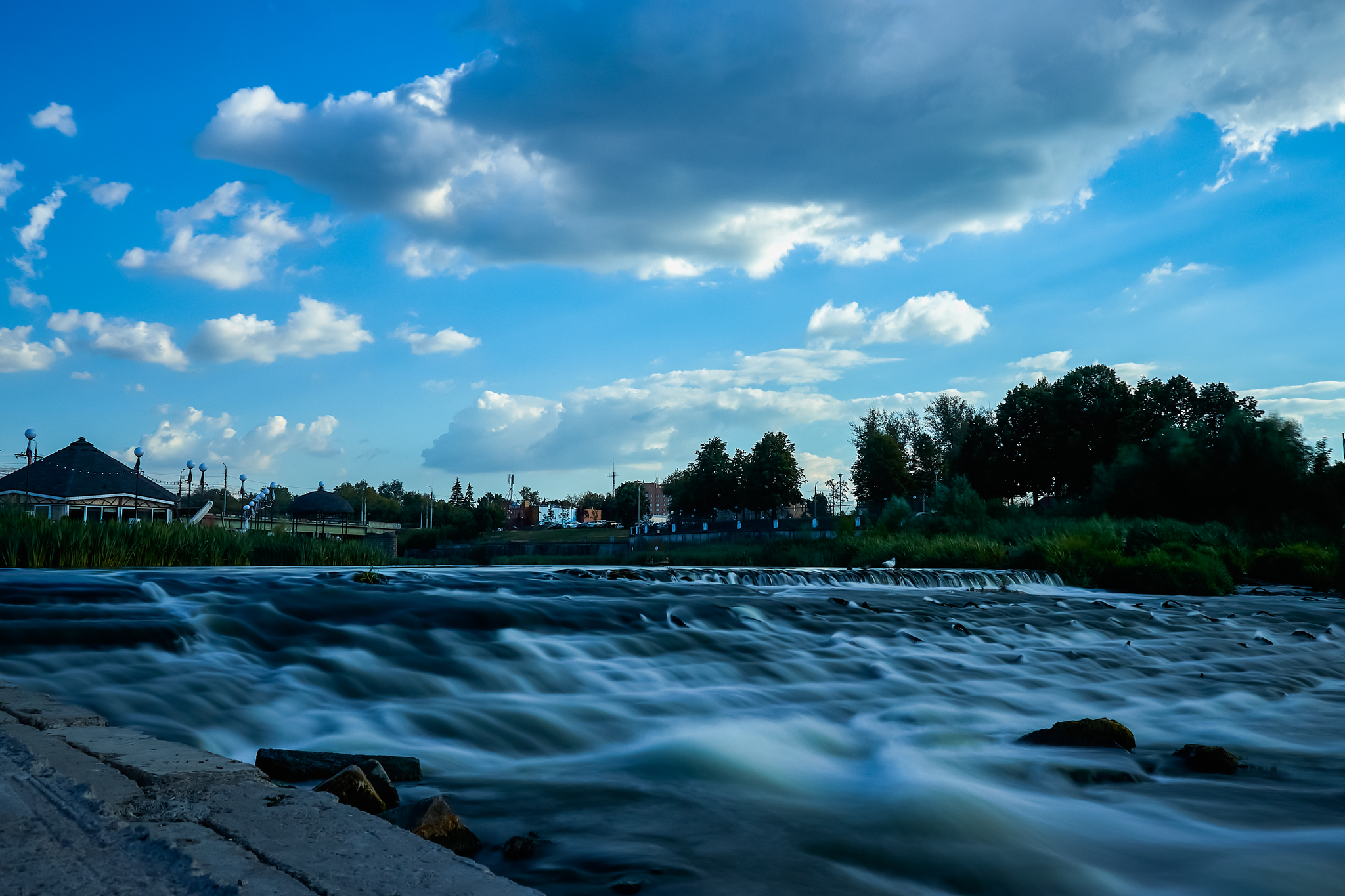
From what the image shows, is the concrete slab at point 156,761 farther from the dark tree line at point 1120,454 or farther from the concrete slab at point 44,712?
the dark tree line at point 1120,454

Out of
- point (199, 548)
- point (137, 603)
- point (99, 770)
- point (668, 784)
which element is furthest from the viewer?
point (199, 548)

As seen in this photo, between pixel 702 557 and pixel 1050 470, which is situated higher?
pixel 1050 470

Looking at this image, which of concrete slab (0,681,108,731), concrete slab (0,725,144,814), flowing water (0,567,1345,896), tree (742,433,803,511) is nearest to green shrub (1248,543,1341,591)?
flowing water (0,567,1345,896)

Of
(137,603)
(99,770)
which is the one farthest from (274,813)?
(137,603)

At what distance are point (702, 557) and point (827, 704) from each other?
94.4 feet

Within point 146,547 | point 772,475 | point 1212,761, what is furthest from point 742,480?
point 1212,761

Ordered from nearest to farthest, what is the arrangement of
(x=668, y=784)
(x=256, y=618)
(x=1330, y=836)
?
(x=1330, y=836), (x=668, y=784), (x=256, y=618)

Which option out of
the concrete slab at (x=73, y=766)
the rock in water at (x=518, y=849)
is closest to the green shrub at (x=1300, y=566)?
the rock in water at (x=518, y=849)

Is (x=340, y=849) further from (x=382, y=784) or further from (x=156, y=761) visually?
(x=382, y=784)

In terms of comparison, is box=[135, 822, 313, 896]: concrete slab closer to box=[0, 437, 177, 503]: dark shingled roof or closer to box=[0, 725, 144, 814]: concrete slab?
box=[0, 725, 144, 814]: concrete slab

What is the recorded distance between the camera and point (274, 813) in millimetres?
2066

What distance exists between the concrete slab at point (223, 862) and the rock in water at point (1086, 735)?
4.29 meters

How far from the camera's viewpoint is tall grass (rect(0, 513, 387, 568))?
14.0 meters

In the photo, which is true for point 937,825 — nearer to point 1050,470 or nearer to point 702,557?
point 702,557
